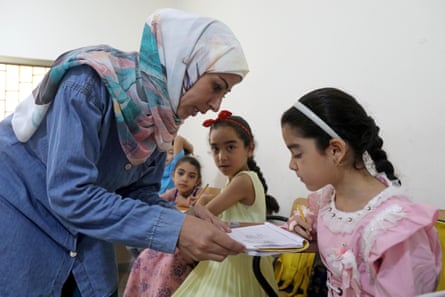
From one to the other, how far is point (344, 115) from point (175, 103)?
453 millimetres

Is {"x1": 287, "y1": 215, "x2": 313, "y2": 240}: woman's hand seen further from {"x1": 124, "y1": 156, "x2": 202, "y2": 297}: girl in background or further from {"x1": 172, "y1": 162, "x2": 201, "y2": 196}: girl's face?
{"x1": 172, "y1": 162, "x2": 201, "y2": 196}: girl's face

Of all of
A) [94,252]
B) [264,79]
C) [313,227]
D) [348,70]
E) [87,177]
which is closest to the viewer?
[87,177]

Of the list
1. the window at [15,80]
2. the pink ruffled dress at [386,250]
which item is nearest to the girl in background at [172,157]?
the window at [15,80]

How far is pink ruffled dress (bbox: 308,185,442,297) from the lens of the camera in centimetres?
76

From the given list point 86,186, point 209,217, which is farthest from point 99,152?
point 209,217

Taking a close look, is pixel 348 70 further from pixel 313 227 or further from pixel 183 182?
pixel 183 182

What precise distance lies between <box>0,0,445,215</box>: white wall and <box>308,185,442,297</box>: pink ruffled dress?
0.46m

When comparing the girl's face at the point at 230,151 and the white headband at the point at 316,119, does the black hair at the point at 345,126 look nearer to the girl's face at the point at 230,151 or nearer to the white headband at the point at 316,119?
the white headband at the point at 316,119

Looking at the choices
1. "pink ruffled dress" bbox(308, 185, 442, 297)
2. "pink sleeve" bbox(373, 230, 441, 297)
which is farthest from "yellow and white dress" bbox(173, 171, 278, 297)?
"pink sleeve" bbox(373, 230, 441, 297)

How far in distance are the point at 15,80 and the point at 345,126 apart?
3.19 metres

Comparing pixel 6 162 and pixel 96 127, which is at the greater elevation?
pixel 96 127

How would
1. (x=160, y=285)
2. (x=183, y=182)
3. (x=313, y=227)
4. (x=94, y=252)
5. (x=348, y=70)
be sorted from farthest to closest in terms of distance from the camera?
(x=183, y=182), (x=348, y=70), (x=160, y=285), (x=313, y=227), (x=94, y=252)

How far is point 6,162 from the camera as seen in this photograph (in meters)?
0.73

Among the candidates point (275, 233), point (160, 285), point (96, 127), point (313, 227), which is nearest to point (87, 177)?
point (96, 127)
